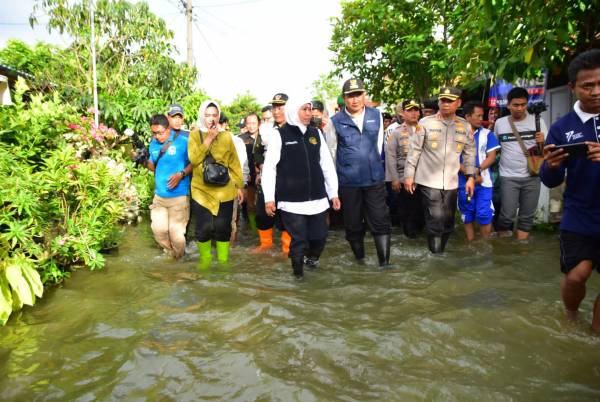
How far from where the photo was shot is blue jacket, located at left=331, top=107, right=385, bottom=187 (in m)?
5.39

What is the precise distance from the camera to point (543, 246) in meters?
6.49

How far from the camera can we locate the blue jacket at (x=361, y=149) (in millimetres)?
5395

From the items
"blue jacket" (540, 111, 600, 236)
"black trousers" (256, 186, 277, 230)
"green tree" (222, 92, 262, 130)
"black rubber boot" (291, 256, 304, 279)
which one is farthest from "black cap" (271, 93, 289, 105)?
"green tree" (222, 92, 262, 130)

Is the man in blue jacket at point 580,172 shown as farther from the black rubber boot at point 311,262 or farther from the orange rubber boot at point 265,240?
the orange rubber boot at point 265,240

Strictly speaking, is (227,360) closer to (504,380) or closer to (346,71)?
(504,380)

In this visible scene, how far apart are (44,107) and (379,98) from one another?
12.3 meters

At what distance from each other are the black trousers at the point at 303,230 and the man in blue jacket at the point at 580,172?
7.76 ft

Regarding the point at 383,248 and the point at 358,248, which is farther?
the point at 358,248

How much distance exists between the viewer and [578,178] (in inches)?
130

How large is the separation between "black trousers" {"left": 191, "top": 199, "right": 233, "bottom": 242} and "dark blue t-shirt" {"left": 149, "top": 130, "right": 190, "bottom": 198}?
38 cm

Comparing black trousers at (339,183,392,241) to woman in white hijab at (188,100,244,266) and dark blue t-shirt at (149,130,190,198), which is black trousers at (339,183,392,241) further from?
dark blue t-shirt at (149,130,190,198)

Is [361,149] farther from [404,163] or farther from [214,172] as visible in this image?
[404,163]

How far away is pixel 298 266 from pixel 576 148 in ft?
9.42

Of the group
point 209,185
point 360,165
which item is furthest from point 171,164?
point 360,165
